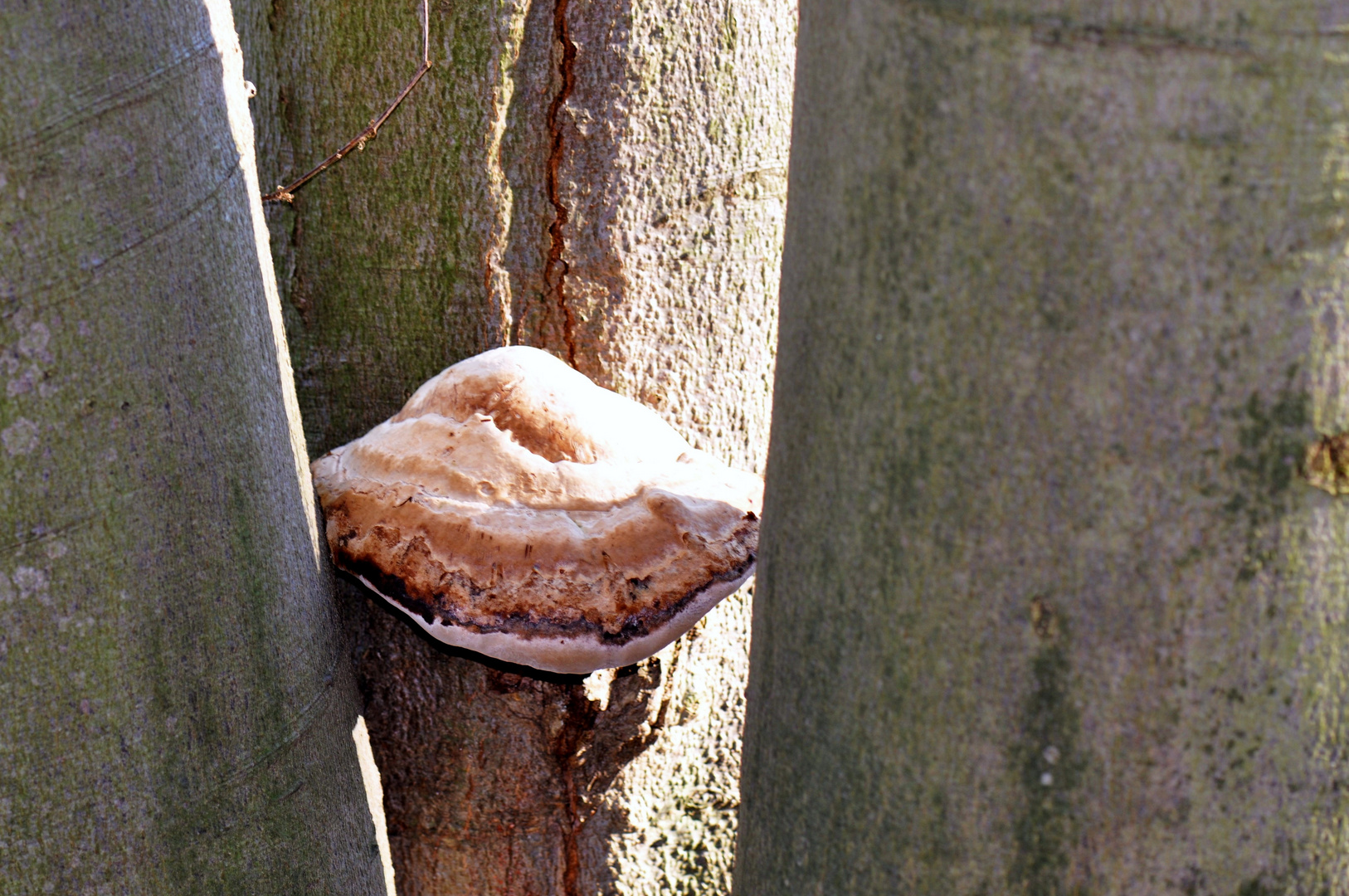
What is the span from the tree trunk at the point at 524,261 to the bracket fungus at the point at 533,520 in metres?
0.21

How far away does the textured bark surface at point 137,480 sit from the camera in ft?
3.86

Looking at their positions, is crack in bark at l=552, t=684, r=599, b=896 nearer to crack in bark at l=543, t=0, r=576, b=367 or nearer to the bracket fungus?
the bracket fungus

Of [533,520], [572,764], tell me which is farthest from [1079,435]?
[572,764]

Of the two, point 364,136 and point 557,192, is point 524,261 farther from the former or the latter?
point 364,136

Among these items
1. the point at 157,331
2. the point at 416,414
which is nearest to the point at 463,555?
the point at 416,414

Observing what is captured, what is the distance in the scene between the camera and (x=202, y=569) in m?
1.31

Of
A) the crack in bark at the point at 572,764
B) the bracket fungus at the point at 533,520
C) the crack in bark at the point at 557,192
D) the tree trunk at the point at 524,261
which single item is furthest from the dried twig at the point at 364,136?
the crack in bark at the point at 572,764

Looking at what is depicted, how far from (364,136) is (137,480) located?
37.5 inches

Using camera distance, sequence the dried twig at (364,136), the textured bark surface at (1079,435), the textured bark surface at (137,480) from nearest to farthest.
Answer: the textured bark surface at (1079,435)
the textured bark surface at (137,480)
the dried twig at (364,136)

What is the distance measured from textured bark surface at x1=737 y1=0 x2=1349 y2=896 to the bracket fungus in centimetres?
66

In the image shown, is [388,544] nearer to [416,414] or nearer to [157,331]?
[416,414]

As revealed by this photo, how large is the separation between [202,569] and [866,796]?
2.67ft

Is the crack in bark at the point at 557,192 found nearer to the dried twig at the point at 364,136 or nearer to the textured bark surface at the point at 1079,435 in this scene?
the dried twig at the point at 364,136

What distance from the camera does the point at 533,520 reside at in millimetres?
1709
